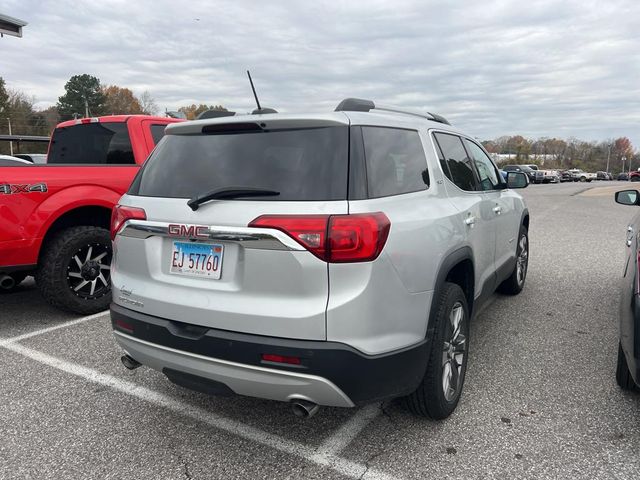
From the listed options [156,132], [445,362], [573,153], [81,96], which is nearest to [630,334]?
[445,362]

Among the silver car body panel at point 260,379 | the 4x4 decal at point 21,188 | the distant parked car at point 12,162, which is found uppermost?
the distant parked car at point 12,162

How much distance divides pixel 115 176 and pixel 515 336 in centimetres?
399

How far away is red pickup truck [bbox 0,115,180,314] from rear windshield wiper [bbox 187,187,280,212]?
101 inches

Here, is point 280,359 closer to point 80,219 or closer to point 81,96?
point 80,219

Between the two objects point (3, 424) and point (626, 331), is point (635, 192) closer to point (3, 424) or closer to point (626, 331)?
point (626, 331)

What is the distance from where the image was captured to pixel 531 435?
9.05 ft

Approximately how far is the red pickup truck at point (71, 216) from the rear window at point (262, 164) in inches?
80.4

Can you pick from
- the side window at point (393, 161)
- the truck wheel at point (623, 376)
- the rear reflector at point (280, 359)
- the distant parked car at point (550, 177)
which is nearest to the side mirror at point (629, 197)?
the truck wheel at point (623, 376)

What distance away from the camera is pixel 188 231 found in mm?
2404

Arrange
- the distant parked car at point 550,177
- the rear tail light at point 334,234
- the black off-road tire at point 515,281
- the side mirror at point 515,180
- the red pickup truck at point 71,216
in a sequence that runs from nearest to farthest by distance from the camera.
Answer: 1. the rear tail light at point 334,234
2. the red pickup truck at point 71,216
3. the side mirror at point 515,180
4. the black off-road tire at point 515,281
5. the distant parked car at point 550,177

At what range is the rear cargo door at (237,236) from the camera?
7.20ft

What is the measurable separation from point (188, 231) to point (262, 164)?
48 centimetres

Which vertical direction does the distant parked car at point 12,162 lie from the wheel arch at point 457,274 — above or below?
above

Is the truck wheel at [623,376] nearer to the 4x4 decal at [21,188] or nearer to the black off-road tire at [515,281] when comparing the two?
the black off-road tire at [515,281]
